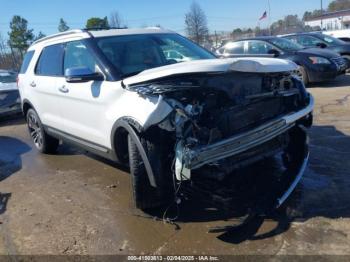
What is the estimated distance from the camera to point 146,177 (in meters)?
3.96

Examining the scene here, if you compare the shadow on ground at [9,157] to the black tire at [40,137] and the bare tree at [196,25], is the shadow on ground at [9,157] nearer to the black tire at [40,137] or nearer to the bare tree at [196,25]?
the black tire at [40,137]

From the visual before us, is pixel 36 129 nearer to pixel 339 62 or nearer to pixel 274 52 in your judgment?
pixel 274 52

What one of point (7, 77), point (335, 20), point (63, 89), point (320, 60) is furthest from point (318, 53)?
point (335, 20)

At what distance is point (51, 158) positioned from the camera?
22.3 ft

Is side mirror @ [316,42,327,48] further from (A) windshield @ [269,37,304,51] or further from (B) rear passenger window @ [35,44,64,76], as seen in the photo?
(B) rear passenger window @ [35,44,64,76]

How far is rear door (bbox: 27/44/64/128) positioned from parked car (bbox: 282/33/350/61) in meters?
10.3

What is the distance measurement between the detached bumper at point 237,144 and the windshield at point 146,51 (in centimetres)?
147

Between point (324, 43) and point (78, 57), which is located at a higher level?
point (78, 57)

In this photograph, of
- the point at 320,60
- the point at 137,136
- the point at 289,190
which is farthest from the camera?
the point at 320,60

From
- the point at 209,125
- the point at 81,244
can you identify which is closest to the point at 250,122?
the point at 209,125

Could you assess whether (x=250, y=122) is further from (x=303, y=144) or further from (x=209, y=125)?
(x=303, y=144)

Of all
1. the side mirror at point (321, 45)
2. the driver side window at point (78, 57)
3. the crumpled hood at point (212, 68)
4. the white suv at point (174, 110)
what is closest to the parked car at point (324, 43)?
the side mirror at point (321, 45)

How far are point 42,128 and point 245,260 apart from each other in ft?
14.5

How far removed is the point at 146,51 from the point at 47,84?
5.75 ft
